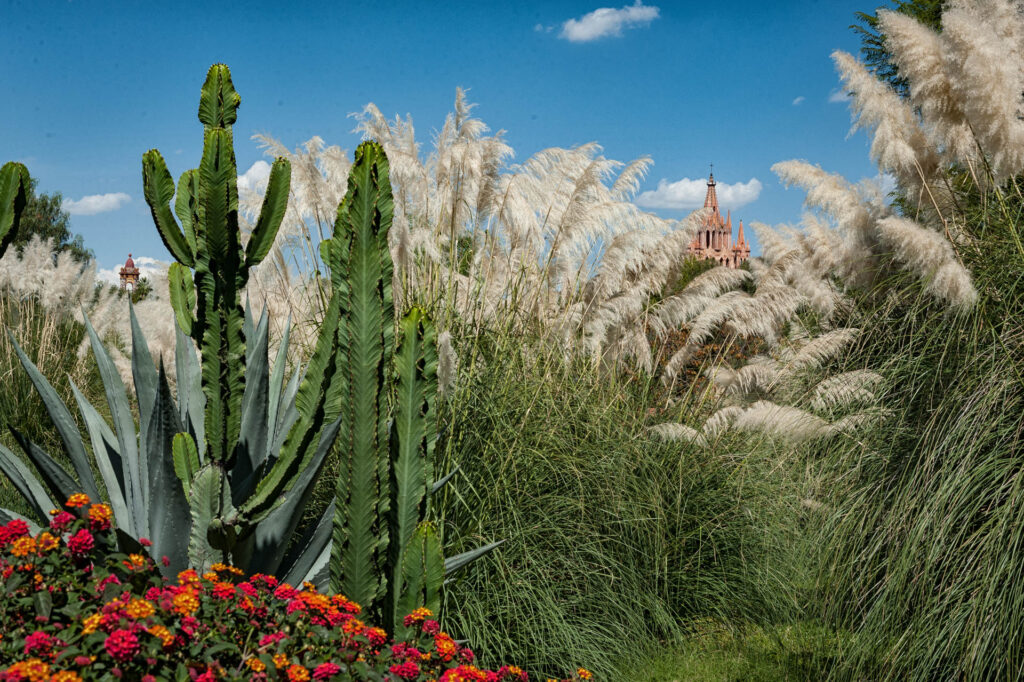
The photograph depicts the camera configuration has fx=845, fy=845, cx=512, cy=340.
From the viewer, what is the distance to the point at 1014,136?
3668 mm

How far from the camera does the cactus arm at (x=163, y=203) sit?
325 centimetres

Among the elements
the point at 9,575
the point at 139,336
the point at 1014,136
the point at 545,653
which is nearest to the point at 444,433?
the point at 545,653

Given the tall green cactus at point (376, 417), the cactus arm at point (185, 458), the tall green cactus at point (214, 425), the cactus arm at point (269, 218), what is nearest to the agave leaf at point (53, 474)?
the tall green cactus at point (214, 425)

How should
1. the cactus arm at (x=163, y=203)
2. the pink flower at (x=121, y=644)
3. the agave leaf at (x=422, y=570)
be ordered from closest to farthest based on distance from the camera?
the pink flower at (x=121, y=644)
the agave leaf at (x=422, y=570)
the cactus arm at (x=163, y=203)

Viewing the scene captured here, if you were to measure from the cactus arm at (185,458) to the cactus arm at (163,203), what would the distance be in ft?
2.27

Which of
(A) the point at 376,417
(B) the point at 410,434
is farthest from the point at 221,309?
(B) the point at 410,434

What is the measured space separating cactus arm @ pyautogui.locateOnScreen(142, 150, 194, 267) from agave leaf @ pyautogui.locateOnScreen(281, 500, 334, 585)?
4.05 ft

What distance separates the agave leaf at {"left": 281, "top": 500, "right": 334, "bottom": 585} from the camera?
143 inches

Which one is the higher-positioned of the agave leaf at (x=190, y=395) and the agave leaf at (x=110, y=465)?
the agave leaf at (x=190, y=395)

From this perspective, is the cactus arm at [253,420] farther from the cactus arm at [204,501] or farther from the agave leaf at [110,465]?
the agave leaf at [110,465]

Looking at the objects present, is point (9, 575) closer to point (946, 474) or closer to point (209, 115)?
point (209, 115)

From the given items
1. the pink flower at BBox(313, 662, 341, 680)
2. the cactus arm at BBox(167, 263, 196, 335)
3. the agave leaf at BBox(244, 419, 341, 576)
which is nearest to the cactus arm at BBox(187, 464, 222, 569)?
the agave leaf at BBox(244, 419, 341, 576)

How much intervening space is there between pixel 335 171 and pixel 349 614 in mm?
3142

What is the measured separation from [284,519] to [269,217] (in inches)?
48.6
